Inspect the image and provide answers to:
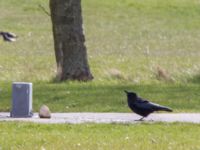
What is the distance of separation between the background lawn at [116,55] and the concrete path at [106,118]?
0.65m

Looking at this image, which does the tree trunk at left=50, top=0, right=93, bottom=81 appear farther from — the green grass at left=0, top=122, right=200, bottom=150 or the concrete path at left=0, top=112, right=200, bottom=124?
the green grass at left=0, top=122, right=200, bottom=150

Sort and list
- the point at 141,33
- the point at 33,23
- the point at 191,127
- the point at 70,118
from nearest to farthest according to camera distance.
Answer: the point at 191,127
the point at 70,118
the point at 141,33
the point at 33,23

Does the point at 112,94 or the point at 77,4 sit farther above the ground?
the point at 77,4

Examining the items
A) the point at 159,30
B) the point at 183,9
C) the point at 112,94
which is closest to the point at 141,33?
the point at 159,30

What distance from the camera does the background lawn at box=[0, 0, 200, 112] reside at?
57.3 ft

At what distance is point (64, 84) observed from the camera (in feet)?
63.8

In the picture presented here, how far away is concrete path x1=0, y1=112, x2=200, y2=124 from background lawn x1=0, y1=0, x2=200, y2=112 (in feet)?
2.14

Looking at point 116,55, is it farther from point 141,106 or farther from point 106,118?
point 141,106

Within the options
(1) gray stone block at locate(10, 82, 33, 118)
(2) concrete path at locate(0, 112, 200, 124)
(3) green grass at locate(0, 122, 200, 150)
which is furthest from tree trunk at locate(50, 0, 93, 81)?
(3) green grass at locate(0, 122, 200, 150)

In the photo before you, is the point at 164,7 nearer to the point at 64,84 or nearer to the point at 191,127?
the point at 64,84

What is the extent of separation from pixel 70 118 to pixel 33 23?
99.3 feet

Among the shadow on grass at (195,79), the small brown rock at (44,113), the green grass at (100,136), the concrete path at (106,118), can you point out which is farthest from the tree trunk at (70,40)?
the green grass at (100,136)

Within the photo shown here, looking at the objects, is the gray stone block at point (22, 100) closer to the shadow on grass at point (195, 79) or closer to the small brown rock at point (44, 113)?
the small brown rock at point (44, 113)

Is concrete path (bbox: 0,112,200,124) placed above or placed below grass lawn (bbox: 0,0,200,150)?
below
